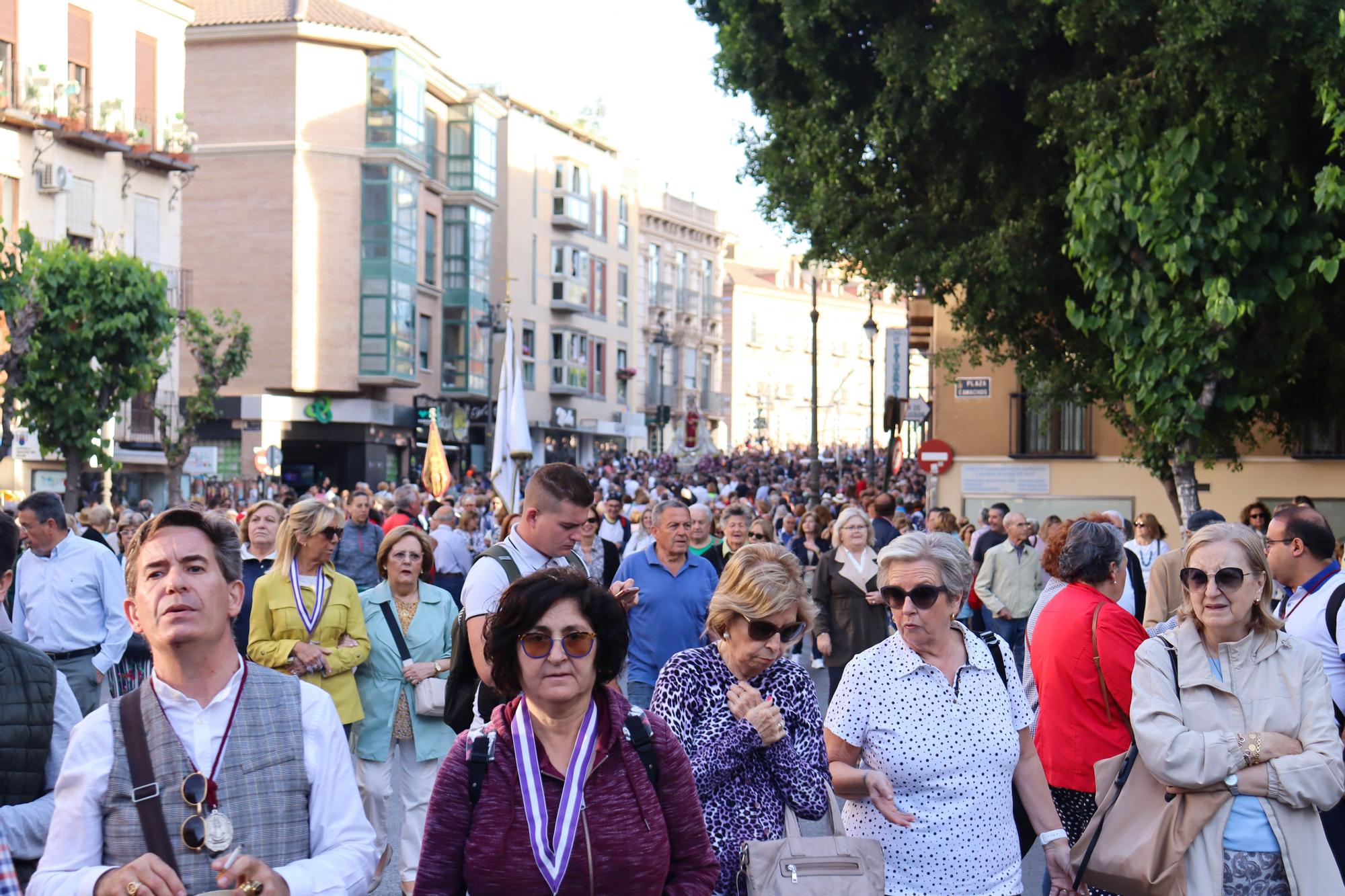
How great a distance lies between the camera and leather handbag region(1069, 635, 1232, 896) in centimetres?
465

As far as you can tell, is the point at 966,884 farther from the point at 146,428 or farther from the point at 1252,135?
the point at 146,428

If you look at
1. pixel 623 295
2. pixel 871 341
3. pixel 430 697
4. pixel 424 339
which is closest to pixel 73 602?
pixel 430 697

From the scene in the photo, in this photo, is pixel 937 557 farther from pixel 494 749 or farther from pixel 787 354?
pixel 787 354

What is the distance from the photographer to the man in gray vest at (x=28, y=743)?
153 inches

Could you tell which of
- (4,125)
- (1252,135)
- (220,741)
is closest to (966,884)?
(220,741)

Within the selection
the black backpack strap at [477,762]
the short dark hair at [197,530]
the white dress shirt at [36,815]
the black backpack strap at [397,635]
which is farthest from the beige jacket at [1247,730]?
the black backpack strap at [397,635]

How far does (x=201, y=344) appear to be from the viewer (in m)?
38.2

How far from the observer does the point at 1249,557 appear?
4.84 metres

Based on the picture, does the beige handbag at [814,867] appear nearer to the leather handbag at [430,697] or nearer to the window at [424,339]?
the leather handbag at [430,697]

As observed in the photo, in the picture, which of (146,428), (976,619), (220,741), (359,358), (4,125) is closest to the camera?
(220,741)

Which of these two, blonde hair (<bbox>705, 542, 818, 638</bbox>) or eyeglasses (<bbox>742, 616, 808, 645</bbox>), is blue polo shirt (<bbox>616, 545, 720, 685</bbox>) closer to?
blonde hair (<bbox>705, 542, 818, 638</bbox>)

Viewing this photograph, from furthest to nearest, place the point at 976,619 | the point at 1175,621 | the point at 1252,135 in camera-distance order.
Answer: the point at 1252,135 < the point at 976,619 < the point at 1175,621

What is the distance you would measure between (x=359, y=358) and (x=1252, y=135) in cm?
3470

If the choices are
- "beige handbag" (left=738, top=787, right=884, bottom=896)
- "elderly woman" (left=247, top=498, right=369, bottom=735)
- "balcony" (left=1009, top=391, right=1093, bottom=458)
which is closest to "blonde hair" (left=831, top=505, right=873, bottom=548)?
"elderly woman" (left=247, top=498, right=369, bottom=735)
